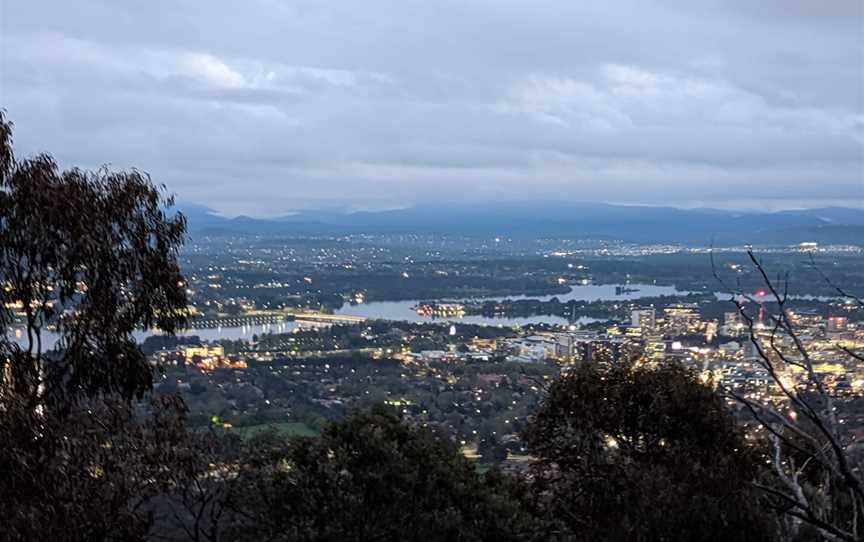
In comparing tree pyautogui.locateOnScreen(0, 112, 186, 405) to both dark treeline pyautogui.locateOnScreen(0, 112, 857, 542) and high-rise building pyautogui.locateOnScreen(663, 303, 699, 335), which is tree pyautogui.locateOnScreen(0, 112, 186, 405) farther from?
high-rise building pyautogui.locateOnScreen(663, 303, 699, 335)

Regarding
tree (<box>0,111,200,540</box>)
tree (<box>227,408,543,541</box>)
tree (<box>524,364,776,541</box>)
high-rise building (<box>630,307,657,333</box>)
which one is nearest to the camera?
tree (<box>0,111,200,540</box>)

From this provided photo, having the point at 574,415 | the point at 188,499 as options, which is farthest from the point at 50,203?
the point at 574,415

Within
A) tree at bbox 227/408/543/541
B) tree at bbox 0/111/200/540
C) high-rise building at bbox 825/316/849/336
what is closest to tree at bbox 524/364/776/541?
tree at bbox 227/408/543/541

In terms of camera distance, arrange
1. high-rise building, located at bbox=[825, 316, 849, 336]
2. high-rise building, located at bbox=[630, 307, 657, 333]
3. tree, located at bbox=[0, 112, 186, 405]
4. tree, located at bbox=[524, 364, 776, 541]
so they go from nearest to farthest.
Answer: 1. tree, located at bbox=[0, 112, 186, 405]
2. tree, located at bbox=[524, 364, 776, 541]
3. high-rise building, located at bbox=[825, 316, 849, 336]
4. high-rise building, located at bbox=[630, 307, 657, 333]

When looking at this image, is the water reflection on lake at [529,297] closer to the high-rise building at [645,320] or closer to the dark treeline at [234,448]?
the high-rise building at [645,320]

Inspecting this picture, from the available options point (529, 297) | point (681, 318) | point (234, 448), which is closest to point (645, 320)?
point (681, 318)

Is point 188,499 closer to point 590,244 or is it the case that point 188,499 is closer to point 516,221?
point 590,244

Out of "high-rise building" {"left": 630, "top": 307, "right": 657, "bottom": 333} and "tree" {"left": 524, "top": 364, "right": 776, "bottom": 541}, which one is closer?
"tree" {"left": 524, "top": 364, "right": 776, "bottom": 541}

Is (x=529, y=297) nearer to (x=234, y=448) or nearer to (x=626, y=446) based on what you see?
(x=626, y=446)
